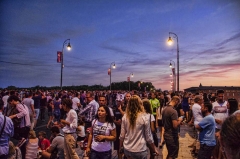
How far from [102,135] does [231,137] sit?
3469 millimetres

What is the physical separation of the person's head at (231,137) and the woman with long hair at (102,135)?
337 cm

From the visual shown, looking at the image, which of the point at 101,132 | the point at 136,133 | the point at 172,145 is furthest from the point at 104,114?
the point at 172,145

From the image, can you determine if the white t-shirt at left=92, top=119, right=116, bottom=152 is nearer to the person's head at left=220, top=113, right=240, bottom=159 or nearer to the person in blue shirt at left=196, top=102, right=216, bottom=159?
the person in blue shirt at left=196, top=102, right=216, bottom=159

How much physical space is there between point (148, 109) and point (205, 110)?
150 centimetres

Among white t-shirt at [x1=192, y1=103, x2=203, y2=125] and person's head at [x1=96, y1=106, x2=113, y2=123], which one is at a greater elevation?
person's head at [x1=96, y1=106, x2=113, y2=123]

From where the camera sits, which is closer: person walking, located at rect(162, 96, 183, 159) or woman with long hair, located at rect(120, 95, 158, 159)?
woman with long hair, located at rect(120, 95, 158, 159)

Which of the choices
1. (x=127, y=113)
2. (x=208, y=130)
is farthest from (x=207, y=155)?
(x=127, y=113)

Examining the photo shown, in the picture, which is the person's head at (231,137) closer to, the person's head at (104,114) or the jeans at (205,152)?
the person's head at (104,114)

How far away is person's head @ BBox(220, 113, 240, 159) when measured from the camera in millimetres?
1309

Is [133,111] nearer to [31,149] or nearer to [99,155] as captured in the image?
[99,155]

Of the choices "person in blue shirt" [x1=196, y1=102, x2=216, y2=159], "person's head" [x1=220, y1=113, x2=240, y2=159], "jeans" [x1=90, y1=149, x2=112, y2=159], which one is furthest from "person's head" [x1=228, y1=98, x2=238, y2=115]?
"person's head" [x1=220, y1=113, x2=240, y2=159]

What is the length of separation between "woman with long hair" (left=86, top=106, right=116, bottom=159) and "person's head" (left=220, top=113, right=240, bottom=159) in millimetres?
3370

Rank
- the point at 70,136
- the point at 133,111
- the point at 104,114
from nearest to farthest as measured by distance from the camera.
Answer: the point at 133,111 → the point at 104,114 → the point at 70,136

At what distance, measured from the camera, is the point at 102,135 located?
4.54 m
